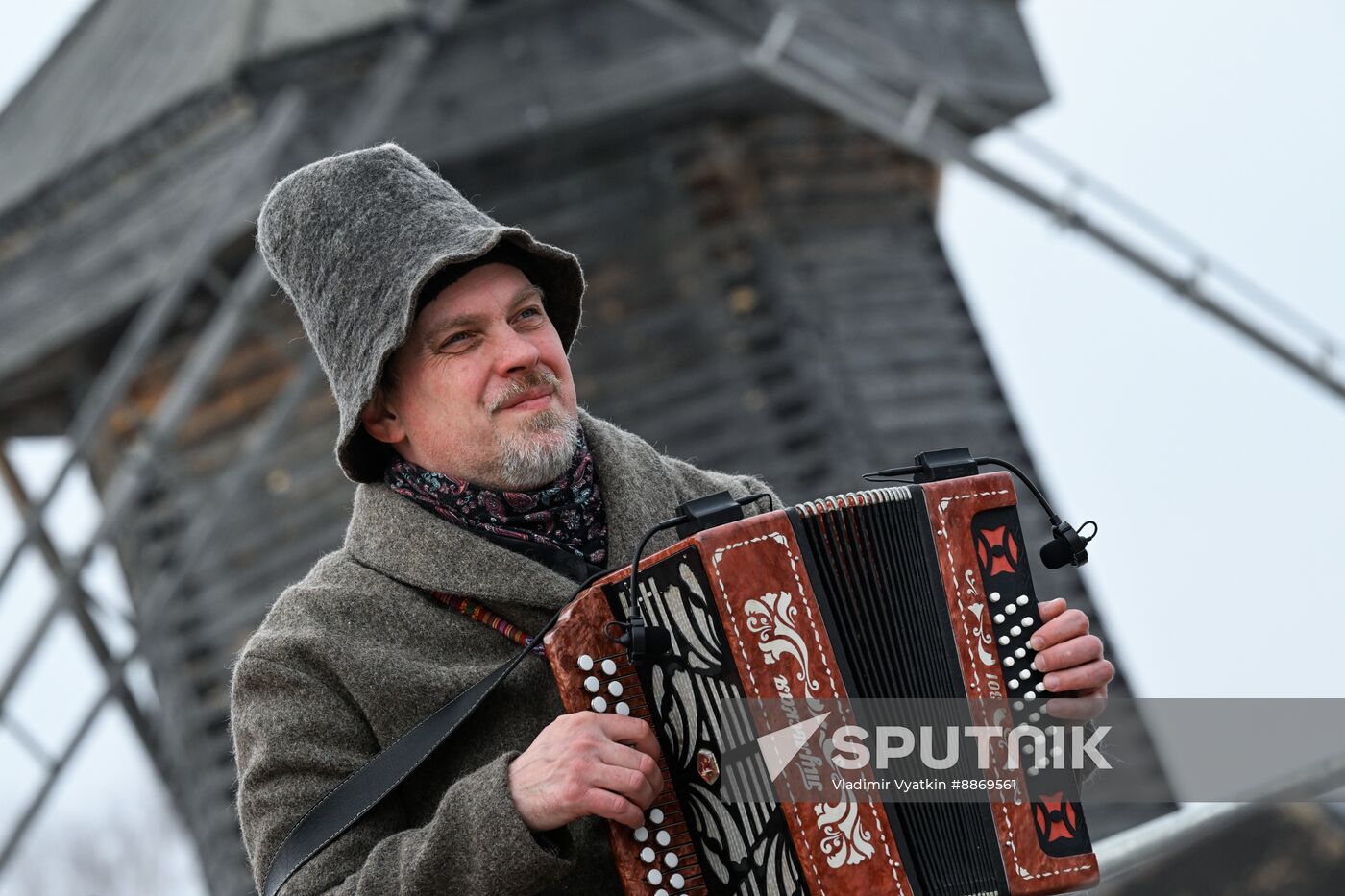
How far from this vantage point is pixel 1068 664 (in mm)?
2848

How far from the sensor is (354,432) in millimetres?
3168

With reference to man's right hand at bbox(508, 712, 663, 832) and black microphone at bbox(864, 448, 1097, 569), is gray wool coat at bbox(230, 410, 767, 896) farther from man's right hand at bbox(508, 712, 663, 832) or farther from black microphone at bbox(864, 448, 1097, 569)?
black microphone at bbox(864, 448, 1097, 569)

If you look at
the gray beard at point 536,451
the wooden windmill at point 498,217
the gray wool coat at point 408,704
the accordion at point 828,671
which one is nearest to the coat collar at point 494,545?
the gray wool coat at point 408,704

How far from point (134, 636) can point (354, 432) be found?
6132mm

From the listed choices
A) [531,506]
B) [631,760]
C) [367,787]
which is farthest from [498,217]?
[631,760]

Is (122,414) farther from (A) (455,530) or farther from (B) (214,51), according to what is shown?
(A) (455,530)

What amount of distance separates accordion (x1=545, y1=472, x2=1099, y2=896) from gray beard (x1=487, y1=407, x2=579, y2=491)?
1.37 feet

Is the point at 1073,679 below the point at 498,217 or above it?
above

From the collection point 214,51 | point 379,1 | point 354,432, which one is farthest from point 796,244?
point 354,432

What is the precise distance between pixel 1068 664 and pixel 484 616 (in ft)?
3.12

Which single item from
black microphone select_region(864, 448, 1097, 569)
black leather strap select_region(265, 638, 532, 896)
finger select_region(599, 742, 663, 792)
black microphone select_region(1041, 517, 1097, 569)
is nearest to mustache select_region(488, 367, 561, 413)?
black leather strap select_region(265, 638, 532, 896)

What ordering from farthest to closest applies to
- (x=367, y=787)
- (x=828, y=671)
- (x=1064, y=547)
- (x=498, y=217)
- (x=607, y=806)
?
1. (x=498, y=217)
2. (x=1064, y=547)
3. (x=367, y=787)
4. (x=828, y=671)
5. (x=607, y=806)

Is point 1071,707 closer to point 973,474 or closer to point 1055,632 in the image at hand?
point 1055,632

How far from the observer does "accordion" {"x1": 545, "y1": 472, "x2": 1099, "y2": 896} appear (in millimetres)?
2666
